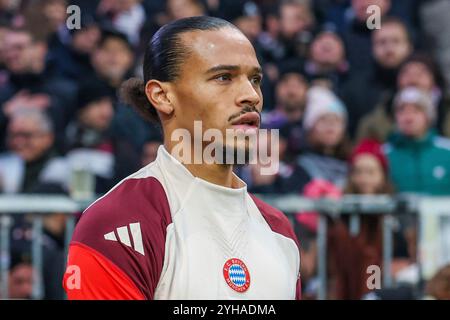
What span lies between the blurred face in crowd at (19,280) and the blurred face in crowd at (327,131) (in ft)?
7.76

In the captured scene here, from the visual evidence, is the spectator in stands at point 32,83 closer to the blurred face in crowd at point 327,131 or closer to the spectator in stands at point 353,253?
the blurred face in crowd at point 327,131

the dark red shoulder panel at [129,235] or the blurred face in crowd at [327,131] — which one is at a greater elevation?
the blurred face in crowd at [327,131]

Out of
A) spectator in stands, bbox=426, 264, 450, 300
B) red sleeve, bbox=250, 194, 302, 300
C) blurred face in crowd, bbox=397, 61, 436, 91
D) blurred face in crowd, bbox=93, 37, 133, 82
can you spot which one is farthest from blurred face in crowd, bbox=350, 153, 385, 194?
red sleeve, bbox=250, 194, 302, 300

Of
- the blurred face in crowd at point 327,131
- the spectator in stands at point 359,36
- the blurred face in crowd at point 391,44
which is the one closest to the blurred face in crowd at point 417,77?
the blurred face in crowd at point 391,44

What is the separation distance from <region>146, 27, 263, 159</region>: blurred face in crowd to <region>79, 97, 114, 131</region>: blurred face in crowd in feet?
14.4

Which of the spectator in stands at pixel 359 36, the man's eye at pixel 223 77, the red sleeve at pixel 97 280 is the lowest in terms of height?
the red sleeve at pixel 97 280

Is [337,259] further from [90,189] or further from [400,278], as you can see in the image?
[90,189]

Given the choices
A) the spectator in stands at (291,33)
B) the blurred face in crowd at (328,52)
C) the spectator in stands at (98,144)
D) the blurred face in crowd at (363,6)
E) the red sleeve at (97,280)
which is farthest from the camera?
the blurred face in crowd at (363,6)

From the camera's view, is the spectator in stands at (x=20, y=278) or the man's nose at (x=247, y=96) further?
the spectator in stands at (x=20, y=278)

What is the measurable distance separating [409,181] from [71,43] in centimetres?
287

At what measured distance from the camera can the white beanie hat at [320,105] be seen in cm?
760

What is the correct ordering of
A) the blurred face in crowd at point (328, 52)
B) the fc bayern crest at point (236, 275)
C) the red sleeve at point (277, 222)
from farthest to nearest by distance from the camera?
the blurred face in crowd at point (328, 52) < the red sleeve at point (277, 222) < the fc bayern crest at point (236, 275)

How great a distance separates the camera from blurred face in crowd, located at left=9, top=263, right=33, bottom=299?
6312mm
